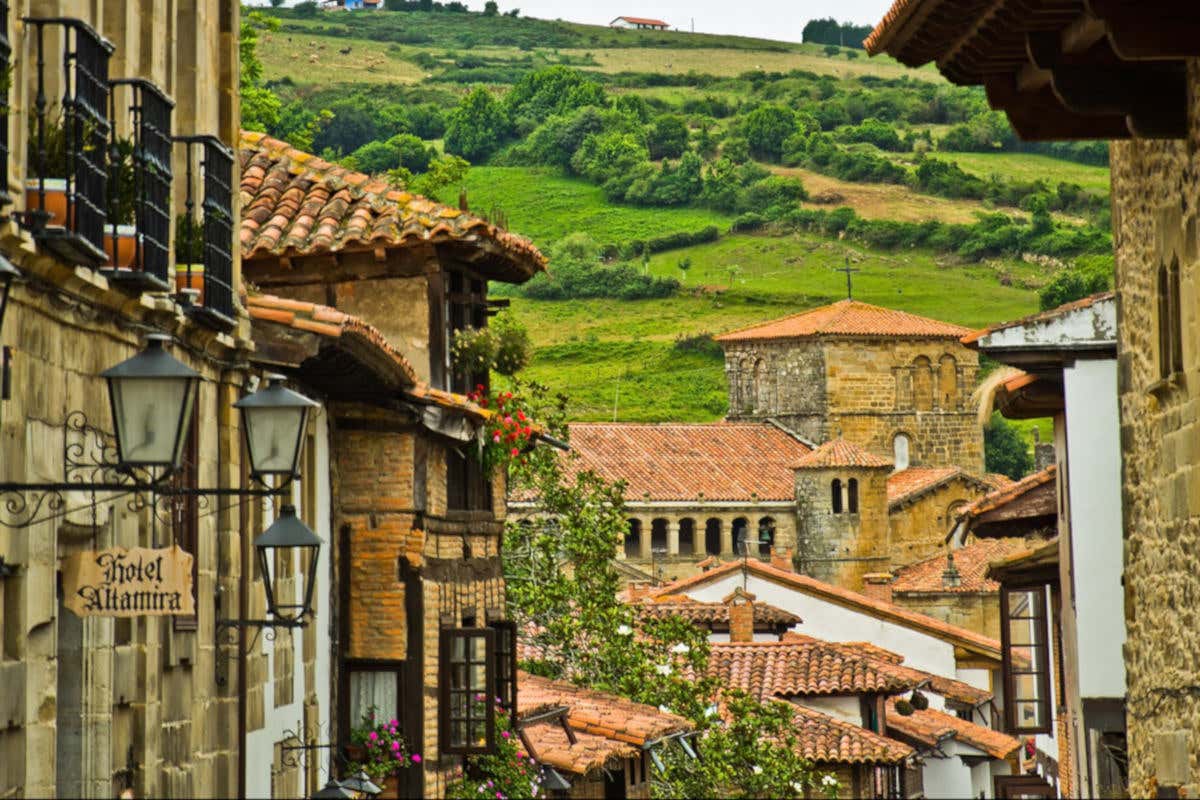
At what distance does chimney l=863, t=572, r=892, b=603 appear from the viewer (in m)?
75.2

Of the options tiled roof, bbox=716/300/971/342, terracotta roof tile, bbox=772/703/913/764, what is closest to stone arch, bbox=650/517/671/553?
tiled roof, bbox=716/300/971/342

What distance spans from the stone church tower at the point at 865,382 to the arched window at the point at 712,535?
38.9ft

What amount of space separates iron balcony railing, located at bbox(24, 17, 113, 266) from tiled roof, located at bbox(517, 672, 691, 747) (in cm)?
1508

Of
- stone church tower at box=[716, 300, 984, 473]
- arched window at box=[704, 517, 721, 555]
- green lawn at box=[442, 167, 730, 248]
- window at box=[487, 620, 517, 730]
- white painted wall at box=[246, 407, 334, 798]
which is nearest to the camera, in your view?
white painted wall at box=[246, 407, 334, 798]

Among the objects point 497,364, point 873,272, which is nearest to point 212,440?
point 497,364

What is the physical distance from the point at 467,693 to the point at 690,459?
70050 mm

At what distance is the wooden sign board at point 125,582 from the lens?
955 centimetres

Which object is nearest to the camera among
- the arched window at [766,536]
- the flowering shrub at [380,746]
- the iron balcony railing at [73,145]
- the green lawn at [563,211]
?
the iron balcony railing at [73,145]

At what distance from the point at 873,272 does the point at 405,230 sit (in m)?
122

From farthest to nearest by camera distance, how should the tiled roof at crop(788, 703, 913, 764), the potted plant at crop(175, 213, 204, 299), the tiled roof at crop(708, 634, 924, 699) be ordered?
the tiled roof at crop(708, 634, 924, 699)
the tiled roof at crop(788, 703, 913, 764)
the potted plant at crop(175, 213, 204, 299)

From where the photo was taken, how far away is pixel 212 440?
42.9 ft

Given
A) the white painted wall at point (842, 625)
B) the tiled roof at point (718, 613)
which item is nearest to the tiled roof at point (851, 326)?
the white painted wall at point (842, 625)

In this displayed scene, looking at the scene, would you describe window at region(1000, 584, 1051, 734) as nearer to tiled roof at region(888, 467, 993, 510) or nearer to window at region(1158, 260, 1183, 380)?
window at region(1158, 260, 1183, 380)

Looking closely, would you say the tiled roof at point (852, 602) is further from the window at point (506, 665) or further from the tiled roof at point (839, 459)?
the window at point (506, 665)
